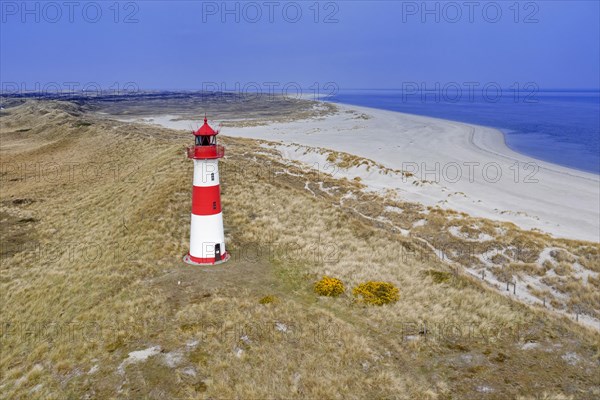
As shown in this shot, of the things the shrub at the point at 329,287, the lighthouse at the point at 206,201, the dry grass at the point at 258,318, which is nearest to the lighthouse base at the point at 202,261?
the lighthouse at the point at 206,201

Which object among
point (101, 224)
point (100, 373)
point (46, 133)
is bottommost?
point (100, 373)

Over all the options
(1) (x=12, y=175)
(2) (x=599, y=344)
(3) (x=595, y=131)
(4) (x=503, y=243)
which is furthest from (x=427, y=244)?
(3) (x=595, y=131)

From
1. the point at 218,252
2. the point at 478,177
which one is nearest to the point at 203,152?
the point at 218,252

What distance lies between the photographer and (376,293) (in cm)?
1655

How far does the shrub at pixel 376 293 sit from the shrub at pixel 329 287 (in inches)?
25.9

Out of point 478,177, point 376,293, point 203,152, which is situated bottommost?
point 376,293

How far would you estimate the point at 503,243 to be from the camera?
25.2m

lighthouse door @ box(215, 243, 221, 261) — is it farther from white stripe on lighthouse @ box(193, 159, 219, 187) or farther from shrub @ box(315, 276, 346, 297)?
shrub @ box(315, 276, 346, 297)

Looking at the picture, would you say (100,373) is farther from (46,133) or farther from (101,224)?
(46,133)

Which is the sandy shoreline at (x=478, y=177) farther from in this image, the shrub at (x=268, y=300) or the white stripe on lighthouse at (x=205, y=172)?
the white stripe on lighthouse at (x=205, y=172)

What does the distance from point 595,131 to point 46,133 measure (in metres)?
116

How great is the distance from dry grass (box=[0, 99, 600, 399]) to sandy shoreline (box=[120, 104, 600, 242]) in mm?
7897

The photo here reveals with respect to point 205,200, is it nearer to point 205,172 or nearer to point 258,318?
point 205,172

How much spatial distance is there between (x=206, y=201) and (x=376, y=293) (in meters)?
8.01
